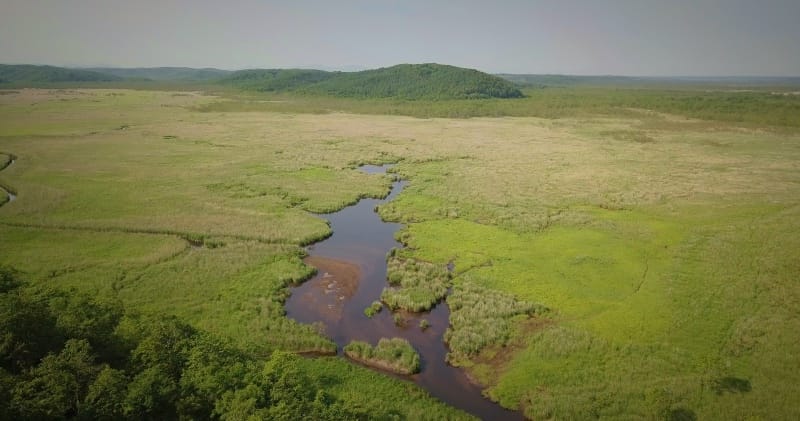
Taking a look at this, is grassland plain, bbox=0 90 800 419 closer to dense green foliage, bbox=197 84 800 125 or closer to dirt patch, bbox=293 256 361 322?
dirt patch, bbox=293 256 361 322

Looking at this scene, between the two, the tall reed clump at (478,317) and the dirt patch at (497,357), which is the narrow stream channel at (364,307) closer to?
the dirt patch at (497,357)

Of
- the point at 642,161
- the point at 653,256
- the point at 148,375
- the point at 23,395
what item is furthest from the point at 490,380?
the point at 642,161

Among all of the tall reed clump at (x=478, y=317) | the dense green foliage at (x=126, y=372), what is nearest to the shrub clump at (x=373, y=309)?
the tall reed clump at (x=478, y=317)

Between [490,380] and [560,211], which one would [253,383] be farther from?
[560,211]

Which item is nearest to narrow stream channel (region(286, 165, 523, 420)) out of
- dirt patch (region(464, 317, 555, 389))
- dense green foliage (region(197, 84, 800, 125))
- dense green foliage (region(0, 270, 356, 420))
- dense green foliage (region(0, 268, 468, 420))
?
dirt patch (region(464, 317, 555, 389))

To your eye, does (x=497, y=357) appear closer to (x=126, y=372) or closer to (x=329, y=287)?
(x=329, y=287)

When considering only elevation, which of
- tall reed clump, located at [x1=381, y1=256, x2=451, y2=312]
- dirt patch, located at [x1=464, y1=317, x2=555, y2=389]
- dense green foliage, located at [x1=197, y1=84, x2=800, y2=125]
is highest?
dense green foliage, located at [x1=197, y1=84, x2=800, y2=125]
